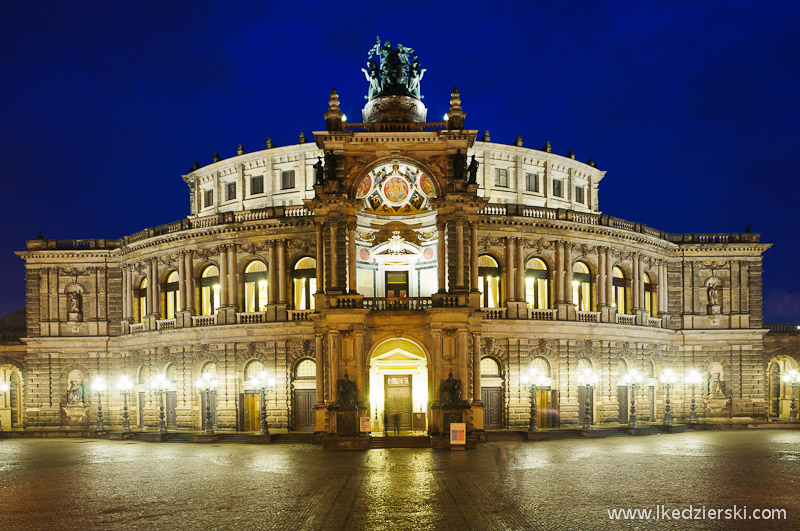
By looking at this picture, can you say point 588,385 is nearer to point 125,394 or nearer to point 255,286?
point 255,286

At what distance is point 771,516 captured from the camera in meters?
20.6

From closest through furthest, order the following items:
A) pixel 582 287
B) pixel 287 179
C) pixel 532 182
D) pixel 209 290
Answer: pixel 209 290 < pixel 582 287 < pixel 287 179 < pixel 532 182

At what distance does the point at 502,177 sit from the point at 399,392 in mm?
22434

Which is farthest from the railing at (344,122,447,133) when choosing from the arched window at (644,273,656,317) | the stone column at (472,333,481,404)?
the arched window at (644,273,656,317)

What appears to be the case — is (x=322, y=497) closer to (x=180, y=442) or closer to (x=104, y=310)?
(x=180, y=442)

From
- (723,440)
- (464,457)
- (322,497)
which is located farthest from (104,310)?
(723,440)

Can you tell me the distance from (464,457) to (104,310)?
38.0 meters

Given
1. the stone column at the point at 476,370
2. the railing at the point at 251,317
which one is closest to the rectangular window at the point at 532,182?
the stone column at the point at 476,370

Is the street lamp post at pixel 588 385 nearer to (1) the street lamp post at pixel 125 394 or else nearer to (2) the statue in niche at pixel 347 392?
(2) the statue in niche at pixel 347 392

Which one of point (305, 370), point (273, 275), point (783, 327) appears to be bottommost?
point (305, 370)

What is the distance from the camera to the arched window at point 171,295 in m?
57.4

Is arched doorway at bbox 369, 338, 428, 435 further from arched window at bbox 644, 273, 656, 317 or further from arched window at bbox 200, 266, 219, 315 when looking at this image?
arched window at bbox 644, 273, 656, 317

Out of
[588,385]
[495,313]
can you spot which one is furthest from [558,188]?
[588,385]

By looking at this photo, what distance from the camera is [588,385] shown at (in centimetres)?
4872
